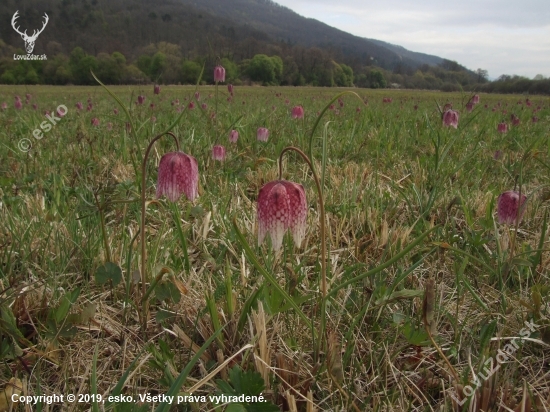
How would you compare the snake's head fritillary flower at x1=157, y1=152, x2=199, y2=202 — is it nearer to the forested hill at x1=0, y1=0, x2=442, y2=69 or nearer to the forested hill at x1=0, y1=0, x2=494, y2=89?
the forested hill at x1=0, y1=0, x2=494, y2=89

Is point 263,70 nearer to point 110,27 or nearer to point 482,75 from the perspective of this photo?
point 482,75

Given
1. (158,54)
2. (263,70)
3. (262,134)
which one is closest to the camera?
(262,134)

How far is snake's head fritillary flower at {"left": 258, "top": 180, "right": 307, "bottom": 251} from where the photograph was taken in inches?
40.0

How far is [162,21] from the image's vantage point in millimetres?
93312

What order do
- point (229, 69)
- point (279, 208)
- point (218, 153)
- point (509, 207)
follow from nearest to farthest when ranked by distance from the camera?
point (279, 208) → point (509, 207) → point (218, 153) → point (229, 69)

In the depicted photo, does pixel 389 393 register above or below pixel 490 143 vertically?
below

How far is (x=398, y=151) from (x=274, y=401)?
258 centimetres

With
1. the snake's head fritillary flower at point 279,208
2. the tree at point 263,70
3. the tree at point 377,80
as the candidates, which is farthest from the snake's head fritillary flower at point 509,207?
the tree at point 377,80

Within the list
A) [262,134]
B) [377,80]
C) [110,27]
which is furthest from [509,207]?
[110,27]

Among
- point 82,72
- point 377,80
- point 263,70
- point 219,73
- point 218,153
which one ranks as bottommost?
point 218,153

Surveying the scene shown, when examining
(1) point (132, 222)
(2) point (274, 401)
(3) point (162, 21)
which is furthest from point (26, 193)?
(3) point (162, 21)

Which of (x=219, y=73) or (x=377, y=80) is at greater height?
(x=377, y=80)

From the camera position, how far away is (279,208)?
3.34ft

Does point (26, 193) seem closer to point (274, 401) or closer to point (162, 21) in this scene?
point (274, 401)
